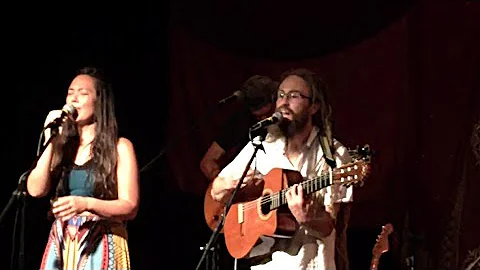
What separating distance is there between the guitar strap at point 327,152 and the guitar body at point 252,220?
0.46ft

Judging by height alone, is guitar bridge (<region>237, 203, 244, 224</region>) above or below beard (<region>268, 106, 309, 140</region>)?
below

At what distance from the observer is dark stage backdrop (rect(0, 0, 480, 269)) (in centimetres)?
422

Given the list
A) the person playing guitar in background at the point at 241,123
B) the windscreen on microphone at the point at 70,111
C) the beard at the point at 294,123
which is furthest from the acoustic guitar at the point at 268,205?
the windscreen on microphone at the point at 70,111

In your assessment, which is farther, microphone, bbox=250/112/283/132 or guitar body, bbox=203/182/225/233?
guitar body, bbox=203/182/225/233

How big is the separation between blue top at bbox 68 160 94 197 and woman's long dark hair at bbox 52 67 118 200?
0.01 meters

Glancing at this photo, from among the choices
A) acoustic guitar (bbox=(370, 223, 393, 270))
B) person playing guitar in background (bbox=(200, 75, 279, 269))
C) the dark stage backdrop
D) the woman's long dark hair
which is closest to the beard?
person playing guitar in background (bbox=(200, 75, 279, 269))

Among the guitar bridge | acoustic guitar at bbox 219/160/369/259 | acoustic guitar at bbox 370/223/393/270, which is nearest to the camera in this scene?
acoustic guitar at bbox 219/160/369/259

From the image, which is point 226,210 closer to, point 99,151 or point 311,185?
point 311,185

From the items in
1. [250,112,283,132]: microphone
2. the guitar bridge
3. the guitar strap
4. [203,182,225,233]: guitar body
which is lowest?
the guitar bridge

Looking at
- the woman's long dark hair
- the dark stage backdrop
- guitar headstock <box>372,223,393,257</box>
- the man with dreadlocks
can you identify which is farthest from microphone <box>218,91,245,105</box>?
guitar headstock <box>372,223,393,257</box>

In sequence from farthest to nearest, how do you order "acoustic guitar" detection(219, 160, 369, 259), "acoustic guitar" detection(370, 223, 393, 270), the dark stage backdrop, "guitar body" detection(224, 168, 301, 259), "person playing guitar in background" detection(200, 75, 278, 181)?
the dark stage backdrop, "person playing guitar in background" detection(200, 75, 278, 181), "acoustic guitar" detection(370, 223, 393, 270), "guitar body" detection(224, 168, 301, 259), "acoustic guitar" detection(219, 160, 369, 259)

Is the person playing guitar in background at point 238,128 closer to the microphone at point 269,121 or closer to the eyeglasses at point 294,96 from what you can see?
the eyeglasses at point 294,96

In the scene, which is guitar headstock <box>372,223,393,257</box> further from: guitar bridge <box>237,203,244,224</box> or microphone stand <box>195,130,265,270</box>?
microphone stand <box>195,130,265,270</box>

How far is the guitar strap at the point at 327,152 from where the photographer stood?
3299 millimetres
